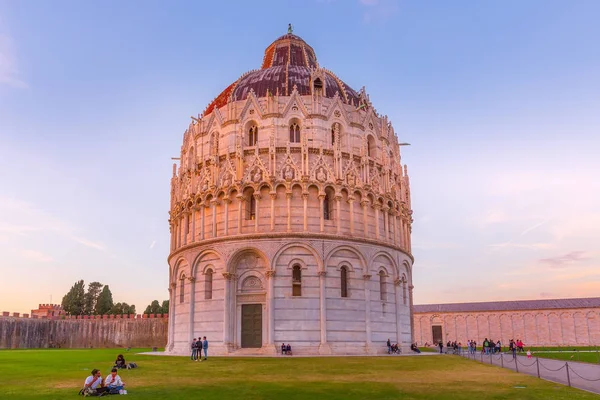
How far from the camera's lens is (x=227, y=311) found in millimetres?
37406

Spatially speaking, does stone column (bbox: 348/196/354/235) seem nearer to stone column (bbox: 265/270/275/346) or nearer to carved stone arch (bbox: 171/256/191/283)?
stone column (bbox: 265/270/275/346)

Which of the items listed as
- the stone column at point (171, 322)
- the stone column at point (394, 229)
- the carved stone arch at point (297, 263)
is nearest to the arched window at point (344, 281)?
the carved stone arch at point (297, 263)

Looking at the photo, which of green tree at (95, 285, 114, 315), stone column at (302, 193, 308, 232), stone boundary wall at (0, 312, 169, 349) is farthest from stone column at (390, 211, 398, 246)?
green tree at (95, 285, 114, 315)

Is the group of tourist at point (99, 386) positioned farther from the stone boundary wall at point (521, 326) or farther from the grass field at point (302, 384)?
the stone boundary wall at point (521, 326)

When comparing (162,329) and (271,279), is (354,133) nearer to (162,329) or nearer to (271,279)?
(271,279)

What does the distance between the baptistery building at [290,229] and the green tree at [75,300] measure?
→ 59.6 metres

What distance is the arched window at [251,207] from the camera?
39.6 m

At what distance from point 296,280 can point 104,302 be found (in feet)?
225

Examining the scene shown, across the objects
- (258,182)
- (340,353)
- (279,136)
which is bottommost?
(340,353)

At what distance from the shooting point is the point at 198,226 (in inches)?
1656

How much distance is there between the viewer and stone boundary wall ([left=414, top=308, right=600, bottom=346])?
7569cm

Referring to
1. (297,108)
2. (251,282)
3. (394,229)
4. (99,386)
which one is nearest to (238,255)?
(251,282)

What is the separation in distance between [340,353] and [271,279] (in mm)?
7184

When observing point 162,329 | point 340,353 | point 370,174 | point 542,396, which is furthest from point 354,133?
point 162,329
